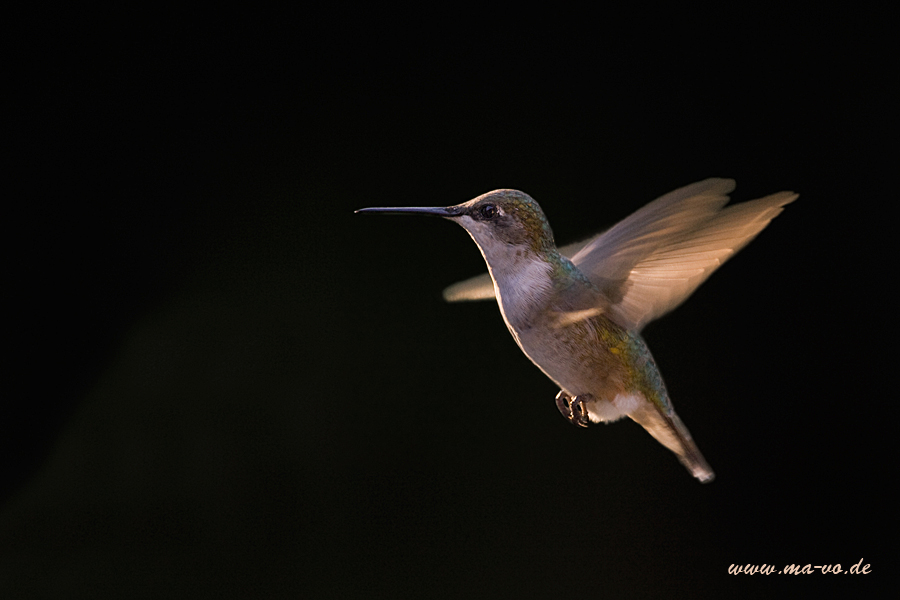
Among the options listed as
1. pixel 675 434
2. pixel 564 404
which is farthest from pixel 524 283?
pixel 675 434

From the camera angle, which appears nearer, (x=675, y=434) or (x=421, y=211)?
(x=421, y=211)

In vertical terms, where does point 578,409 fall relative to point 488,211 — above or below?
below

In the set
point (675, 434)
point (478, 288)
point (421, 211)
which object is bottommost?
point (675, 434)

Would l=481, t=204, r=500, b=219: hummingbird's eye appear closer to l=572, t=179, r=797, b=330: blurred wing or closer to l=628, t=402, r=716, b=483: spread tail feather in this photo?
l=572, t=179, r=797, b=330: blurred wing

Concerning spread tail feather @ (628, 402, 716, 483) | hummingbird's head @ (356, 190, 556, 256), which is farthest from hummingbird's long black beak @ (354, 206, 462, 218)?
spread tail feather @ (628, 402, 716, 483)

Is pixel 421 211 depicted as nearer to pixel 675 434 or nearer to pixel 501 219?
pixel 501 219

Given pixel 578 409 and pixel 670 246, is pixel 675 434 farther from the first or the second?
pixel 670 246

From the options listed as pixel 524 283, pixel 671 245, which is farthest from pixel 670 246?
pixel 524 283
